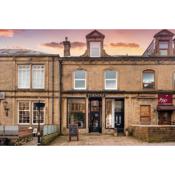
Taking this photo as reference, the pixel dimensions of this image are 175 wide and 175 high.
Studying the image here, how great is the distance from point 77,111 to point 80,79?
1445mm

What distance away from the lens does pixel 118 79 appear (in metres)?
21.0

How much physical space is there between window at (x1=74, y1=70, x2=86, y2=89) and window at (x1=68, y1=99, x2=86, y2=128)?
2.10 ft

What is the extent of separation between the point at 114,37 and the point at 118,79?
2.76 m

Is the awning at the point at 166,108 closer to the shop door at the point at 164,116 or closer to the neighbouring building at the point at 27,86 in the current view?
the shop door at the point at 164,116

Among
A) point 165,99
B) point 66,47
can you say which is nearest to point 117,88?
point 165,99

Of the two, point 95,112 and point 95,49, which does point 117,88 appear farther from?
point 95,49

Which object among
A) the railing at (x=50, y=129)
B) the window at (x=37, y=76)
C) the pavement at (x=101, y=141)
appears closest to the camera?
the pavement at (x=101, y=141)

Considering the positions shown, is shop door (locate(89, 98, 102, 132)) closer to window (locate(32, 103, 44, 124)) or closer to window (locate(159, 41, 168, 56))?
window (locate(32, 103, 44, 124))

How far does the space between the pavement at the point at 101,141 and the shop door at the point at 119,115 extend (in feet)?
3.01

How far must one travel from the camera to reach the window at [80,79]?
21172 mm

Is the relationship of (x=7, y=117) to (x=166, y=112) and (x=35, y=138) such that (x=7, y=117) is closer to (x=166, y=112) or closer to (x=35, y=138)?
(x=35, y=138)

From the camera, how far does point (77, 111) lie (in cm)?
2117

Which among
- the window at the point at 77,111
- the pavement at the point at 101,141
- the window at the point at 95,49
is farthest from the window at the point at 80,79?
the pavement at the point at 101,141
